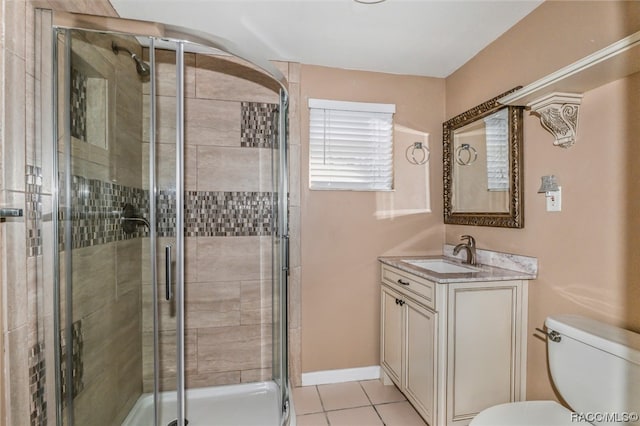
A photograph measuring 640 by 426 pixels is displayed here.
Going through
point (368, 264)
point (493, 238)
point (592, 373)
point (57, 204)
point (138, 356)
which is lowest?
point (138, 356)

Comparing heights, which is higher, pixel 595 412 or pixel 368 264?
pixel 368 264

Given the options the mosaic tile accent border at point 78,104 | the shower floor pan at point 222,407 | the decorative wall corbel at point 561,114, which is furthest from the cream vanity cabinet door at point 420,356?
the mosaic tile accent border at point 78,104

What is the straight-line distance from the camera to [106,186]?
1.56 meters

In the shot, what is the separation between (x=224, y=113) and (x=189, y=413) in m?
1.97

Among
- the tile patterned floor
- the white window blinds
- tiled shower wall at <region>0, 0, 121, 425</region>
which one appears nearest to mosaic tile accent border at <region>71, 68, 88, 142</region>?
tiled shower wall at <region>0, 0, 121, 425</region>

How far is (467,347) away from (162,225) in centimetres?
174

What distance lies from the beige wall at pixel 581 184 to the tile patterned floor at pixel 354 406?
29.9 inches

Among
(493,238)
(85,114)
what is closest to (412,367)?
(493,238)

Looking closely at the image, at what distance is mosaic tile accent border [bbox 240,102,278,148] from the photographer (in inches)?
87.4

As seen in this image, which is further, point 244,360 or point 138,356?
point 244,360

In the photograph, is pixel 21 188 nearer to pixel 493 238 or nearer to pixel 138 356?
pixel 138 356

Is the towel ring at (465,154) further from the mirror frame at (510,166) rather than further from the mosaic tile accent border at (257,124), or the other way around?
the mosaic tile accent border at (257,124)

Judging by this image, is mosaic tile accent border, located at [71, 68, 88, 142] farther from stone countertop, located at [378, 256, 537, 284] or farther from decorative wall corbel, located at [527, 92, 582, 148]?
decorative wall corbel, located at [527, 92, 582, 148]

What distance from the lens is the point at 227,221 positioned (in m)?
2.21
